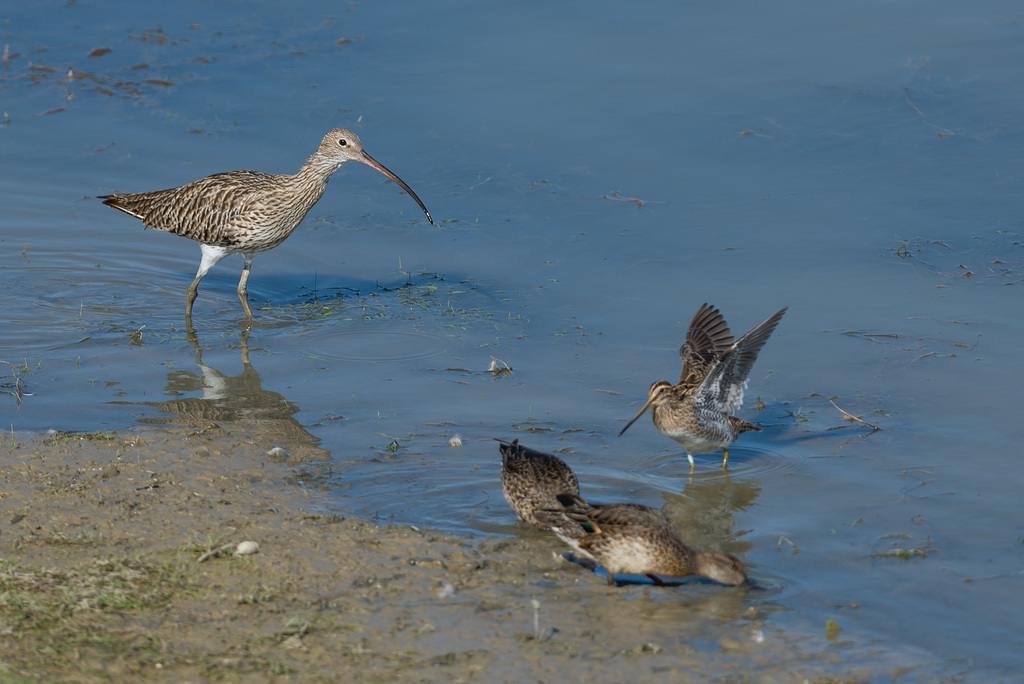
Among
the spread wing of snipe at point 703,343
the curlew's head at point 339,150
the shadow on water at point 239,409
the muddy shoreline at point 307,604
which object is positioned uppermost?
the curlew's head at point 339,150

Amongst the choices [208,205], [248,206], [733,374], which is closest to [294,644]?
[733,374]

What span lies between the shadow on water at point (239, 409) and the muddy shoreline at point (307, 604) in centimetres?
76

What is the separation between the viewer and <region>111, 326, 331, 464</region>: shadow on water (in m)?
7.87

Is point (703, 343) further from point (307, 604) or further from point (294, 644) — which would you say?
point (294, 644)

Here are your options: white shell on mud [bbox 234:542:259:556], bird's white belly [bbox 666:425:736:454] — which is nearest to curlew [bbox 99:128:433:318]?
bird's white belly [bbox 666:425:736:454]

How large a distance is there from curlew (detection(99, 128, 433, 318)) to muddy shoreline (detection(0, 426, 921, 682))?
4.10m

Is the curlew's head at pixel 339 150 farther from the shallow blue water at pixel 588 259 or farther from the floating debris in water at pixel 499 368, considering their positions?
the floating debris in water at pixel 499 368

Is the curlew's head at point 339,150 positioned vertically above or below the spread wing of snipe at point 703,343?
above

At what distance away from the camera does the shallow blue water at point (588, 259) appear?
23.8 ft

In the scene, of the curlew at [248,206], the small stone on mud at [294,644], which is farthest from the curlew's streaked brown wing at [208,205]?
the small stone on mud at [294,644]

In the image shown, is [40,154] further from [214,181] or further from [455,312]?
[455,312]

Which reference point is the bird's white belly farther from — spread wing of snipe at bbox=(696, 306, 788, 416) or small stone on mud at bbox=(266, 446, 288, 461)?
small stone on mud at bbox=(266, 446, 288, 461)

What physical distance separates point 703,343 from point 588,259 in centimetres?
324

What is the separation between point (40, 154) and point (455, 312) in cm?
655
